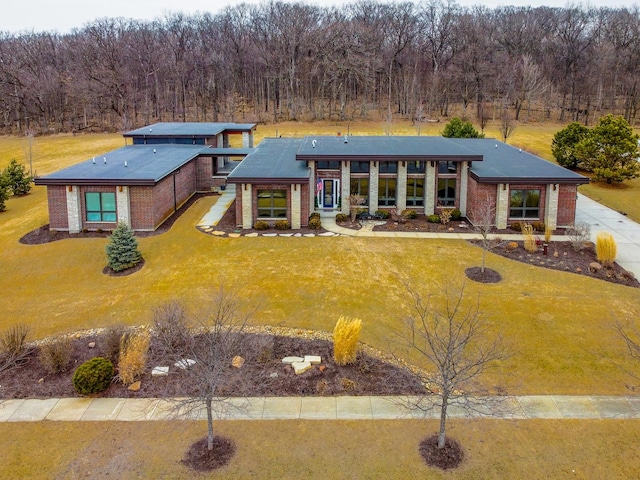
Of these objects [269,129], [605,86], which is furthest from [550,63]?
[269,129]

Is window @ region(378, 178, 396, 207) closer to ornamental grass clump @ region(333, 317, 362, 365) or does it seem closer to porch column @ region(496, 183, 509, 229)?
porch column @ region(496, 183, 509, 229)

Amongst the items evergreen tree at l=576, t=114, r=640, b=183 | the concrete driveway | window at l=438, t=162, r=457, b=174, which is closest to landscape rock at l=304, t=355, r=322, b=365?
the concrete driveway

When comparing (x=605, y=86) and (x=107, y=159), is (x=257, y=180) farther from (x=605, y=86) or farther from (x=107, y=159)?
(x=605, y=86)

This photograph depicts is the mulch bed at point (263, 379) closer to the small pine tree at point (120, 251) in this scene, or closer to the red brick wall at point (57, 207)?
the small pine tree at point (120, 251)

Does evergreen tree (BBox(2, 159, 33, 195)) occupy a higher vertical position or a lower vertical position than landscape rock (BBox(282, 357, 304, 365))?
higher

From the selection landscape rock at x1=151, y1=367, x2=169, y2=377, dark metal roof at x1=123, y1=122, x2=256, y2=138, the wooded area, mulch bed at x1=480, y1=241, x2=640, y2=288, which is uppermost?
the wooded area

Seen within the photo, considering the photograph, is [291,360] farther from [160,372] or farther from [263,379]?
A: [160,372]

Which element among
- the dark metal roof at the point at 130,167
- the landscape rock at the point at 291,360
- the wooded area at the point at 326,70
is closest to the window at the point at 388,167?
the dark metal roof at the point at 130,167
